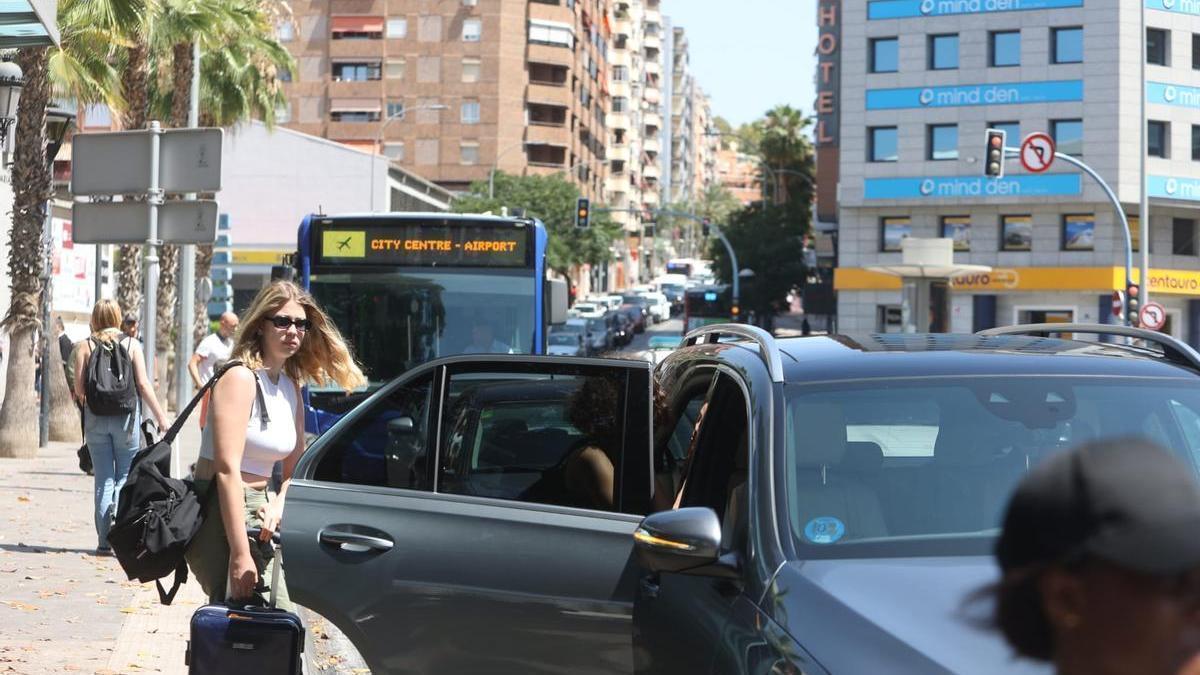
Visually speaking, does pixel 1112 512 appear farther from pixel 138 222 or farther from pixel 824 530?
pixel 138 222

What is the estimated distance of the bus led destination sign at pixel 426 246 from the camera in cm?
1617

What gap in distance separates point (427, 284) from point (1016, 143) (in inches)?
1815

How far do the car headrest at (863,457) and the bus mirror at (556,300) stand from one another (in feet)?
39.5

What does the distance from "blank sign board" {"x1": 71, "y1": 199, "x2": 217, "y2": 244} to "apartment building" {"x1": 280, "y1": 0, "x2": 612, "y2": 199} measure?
80.9 m

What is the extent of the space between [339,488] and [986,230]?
56689 mm

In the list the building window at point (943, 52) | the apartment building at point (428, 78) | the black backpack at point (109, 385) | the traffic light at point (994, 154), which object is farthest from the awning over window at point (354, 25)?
the black backpack at point (109, 385)

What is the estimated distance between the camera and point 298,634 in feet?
16.7

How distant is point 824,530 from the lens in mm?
3881

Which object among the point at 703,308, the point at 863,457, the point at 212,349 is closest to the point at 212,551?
the point at 863,457

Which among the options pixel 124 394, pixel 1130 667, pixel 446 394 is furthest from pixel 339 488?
pixel 124 394

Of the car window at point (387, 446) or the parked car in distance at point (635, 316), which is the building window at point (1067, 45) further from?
the car window at point (387, 446)

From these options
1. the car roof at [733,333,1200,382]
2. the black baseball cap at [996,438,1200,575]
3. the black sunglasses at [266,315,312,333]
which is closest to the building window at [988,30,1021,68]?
the black sunglasses at [266,315,312,333]

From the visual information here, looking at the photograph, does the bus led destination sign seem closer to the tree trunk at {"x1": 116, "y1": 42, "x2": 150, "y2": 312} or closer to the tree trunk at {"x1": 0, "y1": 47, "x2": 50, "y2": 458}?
the tree trunk at {"x1": 0, "y1": 47, "x2": 50, "y2": 458}

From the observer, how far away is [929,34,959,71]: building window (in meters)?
59.9
